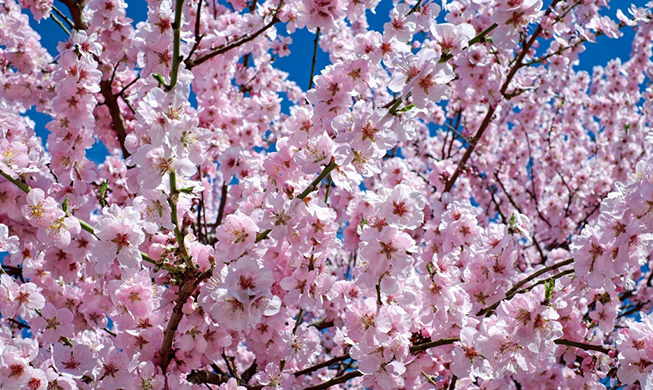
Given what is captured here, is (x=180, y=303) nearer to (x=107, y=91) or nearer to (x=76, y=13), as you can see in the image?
(x=107, y=91)

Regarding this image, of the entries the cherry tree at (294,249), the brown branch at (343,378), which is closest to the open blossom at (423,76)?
the cherry tree at (294,249)

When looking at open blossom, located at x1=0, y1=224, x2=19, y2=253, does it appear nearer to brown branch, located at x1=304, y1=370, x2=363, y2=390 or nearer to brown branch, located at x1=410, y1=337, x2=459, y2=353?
brown branch, located at x1=304, y1=370, x2=363, y2=390

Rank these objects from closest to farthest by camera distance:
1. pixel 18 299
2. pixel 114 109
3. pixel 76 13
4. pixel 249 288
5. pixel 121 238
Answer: pixel 249 288
pixel 121 238
pixel 18 299
pixel 76 13
pixel 114 109


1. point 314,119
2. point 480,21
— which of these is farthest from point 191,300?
point 480,21

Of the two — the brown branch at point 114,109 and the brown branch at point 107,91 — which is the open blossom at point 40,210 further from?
the brown branch at point 114,109

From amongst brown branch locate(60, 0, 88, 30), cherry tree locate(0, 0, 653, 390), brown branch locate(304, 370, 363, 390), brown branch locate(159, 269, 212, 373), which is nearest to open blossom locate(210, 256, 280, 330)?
cherry tree locate(0, 0, 653, 390)

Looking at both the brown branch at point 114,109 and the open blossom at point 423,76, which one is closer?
the open blossom at point 423,76

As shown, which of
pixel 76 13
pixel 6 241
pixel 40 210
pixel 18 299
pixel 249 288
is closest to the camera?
pixel 249 288

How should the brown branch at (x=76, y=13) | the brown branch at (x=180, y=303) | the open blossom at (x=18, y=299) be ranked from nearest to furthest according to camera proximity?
the brown branch at (x=180, y=303)
the open blossom at (x=18, y=299)
the brown branch at (x=76, y=13)

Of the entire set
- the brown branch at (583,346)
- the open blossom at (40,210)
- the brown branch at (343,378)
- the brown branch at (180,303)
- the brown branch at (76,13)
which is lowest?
the brown branch at (583,346)

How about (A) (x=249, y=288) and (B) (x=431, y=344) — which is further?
(B) (x=431, y=344)

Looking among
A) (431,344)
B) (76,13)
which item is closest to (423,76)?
(431,344)

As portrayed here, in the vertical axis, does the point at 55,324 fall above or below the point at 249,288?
above

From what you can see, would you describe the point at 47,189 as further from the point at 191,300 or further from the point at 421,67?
the point at 421,67
